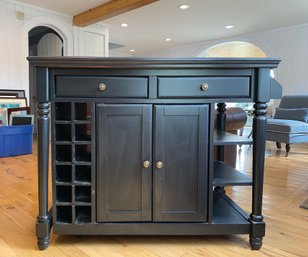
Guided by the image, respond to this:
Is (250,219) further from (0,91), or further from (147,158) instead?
(0,91)

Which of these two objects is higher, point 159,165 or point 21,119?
point 21,119

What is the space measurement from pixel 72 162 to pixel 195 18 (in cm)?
414

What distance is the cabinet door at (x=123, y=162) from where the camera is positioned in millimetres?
1102

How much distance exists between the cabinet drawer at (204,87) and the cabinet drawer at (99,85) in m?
0.10

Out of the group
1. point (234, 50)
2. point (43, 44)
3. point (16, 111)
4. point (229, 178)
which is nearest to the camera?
point (229, 178)

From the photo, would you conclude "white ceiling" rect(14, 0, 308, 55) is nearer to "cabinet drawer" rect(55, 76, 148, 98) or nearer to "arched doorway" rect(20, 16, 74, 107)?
"arched doorway" rect(20, 16, 74, 107)

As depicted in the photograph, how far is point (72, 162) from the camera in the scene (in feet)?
3.65

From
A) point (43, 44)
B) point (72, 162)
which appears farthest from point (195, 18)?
point (72, 162)

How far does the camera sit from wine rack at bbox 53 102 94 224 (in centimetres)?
111

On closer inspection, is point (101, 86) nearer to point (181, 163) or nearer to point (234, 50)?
point (181, 163)

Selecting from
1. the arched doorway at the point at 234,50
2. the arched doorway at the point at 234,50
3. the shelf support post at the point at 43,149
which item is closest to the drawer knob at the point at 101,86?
the shelf support post at the point at 43,149

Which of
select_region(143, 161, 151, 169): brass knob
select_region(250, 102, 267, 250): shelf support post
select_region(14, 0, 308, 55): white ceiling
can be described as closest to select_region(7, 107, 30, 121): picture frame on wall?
select_region(14, 0, 308, 55): white ceiling

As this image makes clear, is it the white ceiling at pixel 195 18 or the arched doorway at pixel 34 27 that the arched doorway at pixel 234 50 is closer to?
the white ceiling at pixel 195 18

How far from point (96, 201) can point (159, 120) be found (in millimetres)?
461
